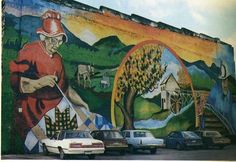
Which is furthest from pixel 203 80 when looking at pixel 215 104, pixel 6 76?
pixel 6 76

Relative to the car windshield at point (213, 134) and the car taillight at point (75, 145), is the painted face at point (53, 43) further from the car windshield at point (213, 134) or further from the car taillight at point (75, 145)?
the car windshield at point (213, 134)

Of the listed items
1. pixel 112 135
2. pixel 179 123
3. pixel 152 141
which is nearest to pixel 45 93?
pixel 112 135

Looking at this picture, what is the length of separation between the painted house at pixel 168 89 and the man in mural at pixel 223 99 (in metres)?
0.62

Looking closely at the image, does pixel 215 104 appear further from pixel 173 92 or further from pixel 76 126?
pixel 76 126

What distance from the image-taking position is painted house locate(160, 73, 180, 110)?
629cm

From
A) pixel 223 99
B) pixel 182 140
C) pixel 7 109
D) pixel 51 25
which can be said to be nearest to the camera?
pixel 7 109

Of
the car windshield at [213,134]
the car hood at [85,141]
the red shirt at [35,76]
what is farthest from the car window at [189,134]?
the red shirt at [35,76]

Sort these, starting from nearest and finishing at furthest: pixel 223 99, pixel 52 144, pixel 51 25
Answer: pixel 52 144 → pixel 51 25 → pixel 223 99

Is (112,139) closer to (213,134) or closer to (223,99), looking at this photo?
(213,134)

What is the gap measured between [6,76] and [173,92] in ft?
7.76

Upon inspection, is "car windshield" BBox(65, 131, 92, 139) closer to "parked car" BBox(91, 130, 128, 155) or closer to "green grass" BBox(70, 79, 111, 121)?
"parked car" BBox(91, 130, 128, 155)

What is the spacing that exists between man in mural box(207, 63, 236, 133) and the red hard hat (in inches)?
94.5

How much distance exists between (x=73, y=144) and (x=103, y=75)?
1046 millimetres

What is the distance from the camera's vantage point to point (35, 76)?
5.74m
